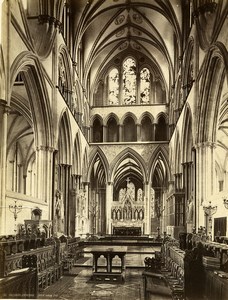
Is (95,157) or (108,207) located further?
(95,157)

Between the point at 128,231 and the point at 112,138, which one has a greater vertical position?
the point at 112,138

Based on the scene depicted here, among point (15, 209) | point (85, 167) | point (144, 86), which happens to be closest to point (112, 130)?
point (85, 167)

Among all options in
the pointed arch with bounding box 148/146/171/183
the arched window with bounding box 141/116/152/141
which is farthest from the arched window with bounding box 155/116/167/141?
the pointed arch with bounding box 148/146/171/183

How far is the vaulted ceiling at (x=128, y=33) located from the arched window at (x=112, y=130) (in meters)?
3.40

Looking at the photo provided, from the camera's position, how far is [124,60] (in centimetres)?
3384

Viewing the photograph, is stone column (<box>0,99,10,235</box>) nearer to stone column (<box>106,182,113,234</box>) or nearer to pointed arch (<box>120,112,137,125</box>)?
stone column (<box>106,182,113,234</box>)

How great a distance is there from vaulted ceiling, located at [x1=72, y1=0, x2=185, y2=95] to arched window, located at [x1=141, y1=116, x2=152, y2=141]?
3.29 meters

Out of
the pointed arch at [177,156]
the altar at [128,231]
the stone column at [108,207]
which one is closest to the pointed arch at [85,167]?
the stone column at [108,207]

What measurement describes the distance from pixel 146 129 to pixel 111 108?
3264 mm

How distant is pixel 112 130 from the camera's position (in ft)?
111

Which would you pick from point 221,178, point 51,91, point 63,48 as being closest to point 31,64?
point 51,91

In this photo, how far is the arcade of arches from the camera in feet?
53.3

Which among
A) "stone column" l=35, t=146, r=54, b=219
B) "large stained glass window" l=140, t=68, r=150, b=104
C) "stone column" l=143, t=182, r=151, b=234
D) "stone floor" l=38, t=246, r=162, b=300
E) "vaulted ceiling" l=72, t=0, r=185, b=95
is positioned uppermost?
"vaulted ceiling" l=72, t=0, r=185, b=95

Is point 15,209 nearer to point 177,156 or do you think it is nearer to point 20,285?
point 20,285
